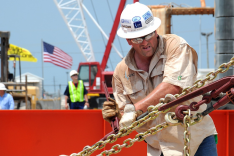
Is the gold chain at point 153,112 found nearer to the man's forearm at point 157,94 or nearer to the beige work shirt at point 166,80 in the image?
the man's forearm at point 157,94

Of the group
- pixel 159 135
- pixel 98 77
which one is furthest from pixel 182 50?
pixel 98 77

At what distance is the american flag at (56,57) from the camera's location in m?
23.7

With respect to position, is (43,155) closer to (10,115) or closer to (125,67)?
(10,115)

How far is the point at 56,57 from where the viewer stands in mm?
24078

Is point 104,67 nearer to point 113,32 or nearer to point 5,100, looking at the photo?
point 113,32

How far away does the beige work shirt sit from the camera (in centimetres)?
286

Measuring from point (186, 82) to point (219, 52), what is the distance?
323 centimetres

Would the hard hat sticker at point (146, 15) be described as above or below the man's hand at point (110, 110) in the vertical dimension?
above

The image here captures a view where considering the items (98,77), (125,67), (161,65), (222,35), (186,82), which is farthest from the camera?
(98,77)

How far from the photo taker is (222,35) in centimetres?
575

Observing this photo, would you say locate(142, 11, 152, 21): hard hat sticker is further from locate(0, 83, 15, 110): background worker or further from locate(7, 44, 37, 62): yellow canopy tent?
locate(7, 44, 37, 62): yellow canopy tent

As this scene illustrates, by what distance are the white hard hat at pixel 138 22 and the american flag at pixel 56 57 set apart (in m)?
20.8

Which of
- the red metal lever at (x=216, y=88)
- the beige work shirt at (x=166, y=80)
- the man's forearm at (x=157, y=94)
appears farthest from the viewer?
the beige work shirt at (x=166, y=80)

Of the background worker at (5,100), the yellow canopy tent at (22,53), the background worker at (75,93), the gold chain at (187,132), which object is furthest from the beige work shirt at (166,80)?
the yellow canopy tent at (22,53)
